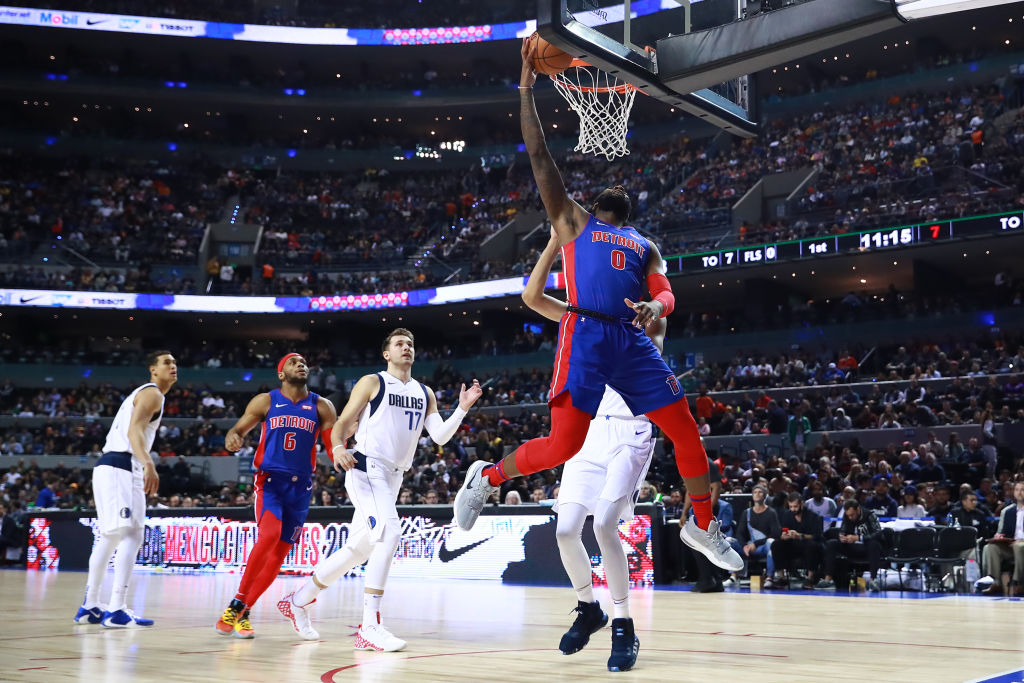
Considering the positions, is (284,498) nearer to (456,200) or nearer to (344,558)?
(344,558)

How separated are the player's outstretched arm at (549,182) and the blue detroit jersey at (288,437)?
3173mm

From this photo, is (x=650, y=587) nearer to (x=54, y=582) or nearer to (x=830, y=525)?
(x=830, y=525)

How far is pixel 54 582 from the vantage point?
646 inches

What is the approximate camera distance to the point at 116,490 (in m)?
9.28

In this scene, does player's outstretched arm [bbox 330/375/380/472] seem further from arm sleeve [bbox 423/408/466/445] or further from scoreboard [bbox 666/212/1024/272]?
scoreboard [bbox 666/212/1024/272]

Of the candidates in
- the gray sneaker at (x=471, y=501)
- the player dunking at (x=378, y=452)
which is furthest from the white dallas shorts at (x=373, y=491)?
the gray sneaker at (x=471, y=501)

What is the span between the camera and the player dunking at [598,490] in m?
6.48

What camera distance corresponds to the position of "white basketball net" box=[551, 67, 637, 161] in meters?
10.9

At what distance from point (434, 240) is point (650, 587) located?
2730cm

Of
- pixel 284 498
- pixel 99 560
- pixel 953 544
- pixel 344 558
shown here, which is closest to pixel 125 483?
pixel 99 560

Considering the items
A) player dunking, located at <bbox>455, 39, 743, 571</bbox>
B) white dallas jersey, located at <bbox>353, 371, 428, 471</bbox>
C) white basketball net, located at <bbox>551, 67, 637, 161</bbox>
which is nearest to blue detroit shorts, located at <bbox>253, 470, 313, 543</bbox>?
white dallas jersey, located at <bbox>353, 371, 428, 471</bbox>

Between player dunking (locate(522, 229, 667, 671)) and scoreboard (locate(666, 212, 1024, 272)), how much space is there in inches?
900

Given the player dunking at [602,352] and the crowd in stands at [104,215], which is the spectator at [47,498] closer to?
the crowd in stands at [104,215]

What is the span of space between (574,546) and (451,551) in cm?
1210
